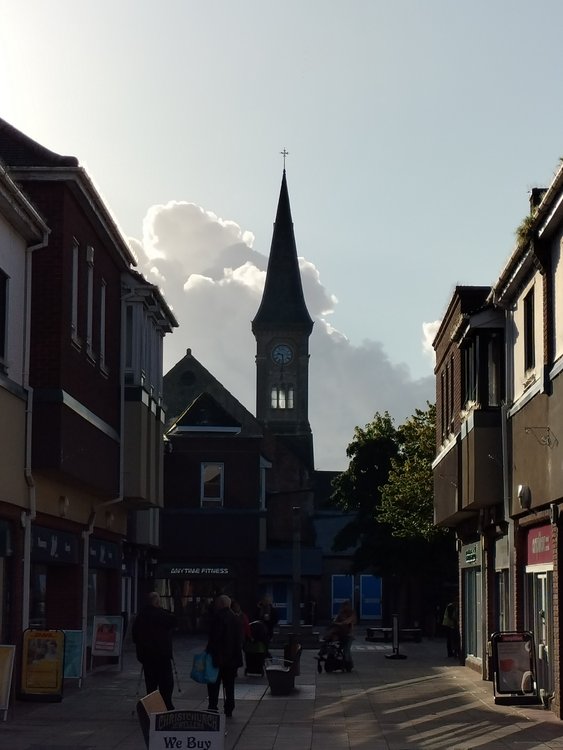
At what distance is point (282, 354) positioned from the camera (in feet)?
387

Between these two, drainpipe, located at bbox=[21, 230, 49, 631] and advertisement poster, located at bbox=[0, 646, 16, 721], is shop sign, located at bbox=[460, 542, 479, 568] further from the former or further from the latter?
advertisement poster, located at bbox=[0, 646, 16, 721]

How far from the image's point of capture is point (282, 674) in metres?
25.3

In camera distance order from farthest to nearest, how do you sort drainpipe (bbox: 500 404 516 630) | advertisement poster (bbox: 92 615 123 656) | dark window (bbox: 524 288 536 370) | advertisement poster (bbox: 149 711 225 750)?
advertisement poster (bbox: 92 615 123 656) < drainpipe (bbox: 500 404 516 630) < dark window (bbox: 524 288 536 370) < advertisement poster (bbox: 149 711 225 750)

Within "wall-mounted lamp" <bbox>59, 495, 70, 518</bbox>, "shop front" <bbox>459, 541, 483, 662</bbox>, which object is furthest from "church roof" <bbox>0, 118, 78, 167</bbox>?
"shop front" <bbox>459, 541, 483, 662</bbox>

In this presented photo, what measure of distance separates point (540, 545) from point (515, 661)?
1.88 m

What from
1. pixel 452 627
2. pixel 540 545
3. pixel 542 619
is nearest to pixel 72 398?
pixel 540 545

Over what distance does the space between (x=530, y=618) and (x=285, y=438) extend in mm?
87342

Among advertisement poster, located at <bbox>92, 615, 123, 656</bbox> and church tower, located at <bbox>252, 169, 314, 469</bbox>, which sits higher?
church tower, located at <bbox>252, 169, 314, 469</bbox>

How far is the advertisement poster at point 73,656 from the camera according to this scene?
77.4 feet

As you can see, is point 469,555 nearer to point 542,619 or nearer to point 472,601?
point 472,601

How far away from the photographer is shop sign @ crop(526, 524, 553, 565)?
21.6 meters

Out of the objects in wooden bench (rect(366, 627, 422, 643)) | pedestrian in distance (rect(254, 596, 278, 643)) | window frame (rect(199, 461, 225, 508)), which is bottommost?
wooden bench (rect(366, 627, 422, 643))

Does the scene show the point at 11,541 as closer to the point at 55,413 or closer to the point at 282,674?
the point at 55,413

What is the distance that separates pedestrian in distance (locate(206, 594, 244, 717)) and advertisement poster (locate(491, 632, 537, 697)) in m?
4.11
